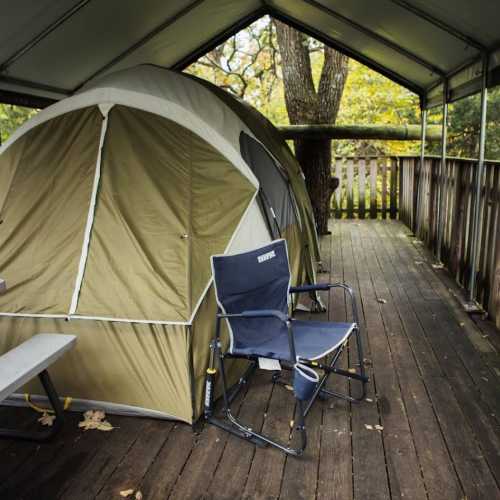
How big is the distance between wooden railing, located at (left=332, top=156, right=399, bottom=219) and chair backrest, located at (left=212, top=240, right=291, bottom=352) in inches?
231

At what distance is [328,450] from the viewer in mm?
2412

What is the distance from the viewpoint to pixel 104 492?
7.08ft

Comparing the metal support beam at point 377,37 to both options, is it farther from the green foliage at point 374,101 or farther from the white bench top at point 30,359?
the green foliage at point 374,101

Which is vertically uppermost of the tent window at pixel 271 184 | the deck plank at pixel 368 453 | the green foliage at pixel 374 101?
the green foliage at pixel 374 101

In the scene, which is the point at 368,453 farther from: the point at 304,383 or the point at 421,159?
the point at 421,159

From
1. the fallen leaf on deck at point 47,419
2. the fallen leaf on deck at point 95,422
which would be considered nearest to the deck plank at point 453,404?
the fallen leaf on deck at point 95,422

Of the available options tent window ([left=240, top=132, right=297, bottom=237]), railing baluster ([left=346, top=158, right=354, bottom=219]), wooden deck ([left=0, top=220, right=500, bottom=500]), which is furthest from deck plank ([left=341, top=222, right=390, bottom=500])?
railing baluster ([left=346, top=158, right=354, bottom=219])

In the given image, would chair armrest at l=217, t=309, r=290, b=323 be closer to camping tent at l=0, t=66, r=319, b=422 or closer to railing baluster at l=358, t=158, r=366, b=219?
camping tent at l=0, t=66, r=319, b=422

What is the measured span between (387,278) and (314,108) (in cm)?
290

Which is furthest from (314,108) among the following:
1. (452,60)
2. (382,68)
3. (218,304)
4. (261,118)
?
(218,304)

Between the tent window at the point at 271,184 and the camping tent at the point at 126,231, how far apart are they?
0.03m

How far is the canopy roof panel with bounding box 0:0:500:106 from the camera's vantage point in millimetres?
3590

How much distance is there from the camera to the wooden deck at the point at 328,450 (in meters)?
2.16

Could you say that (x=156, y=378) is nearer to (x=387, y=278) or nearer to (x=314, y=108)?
(x=387, y=278)
